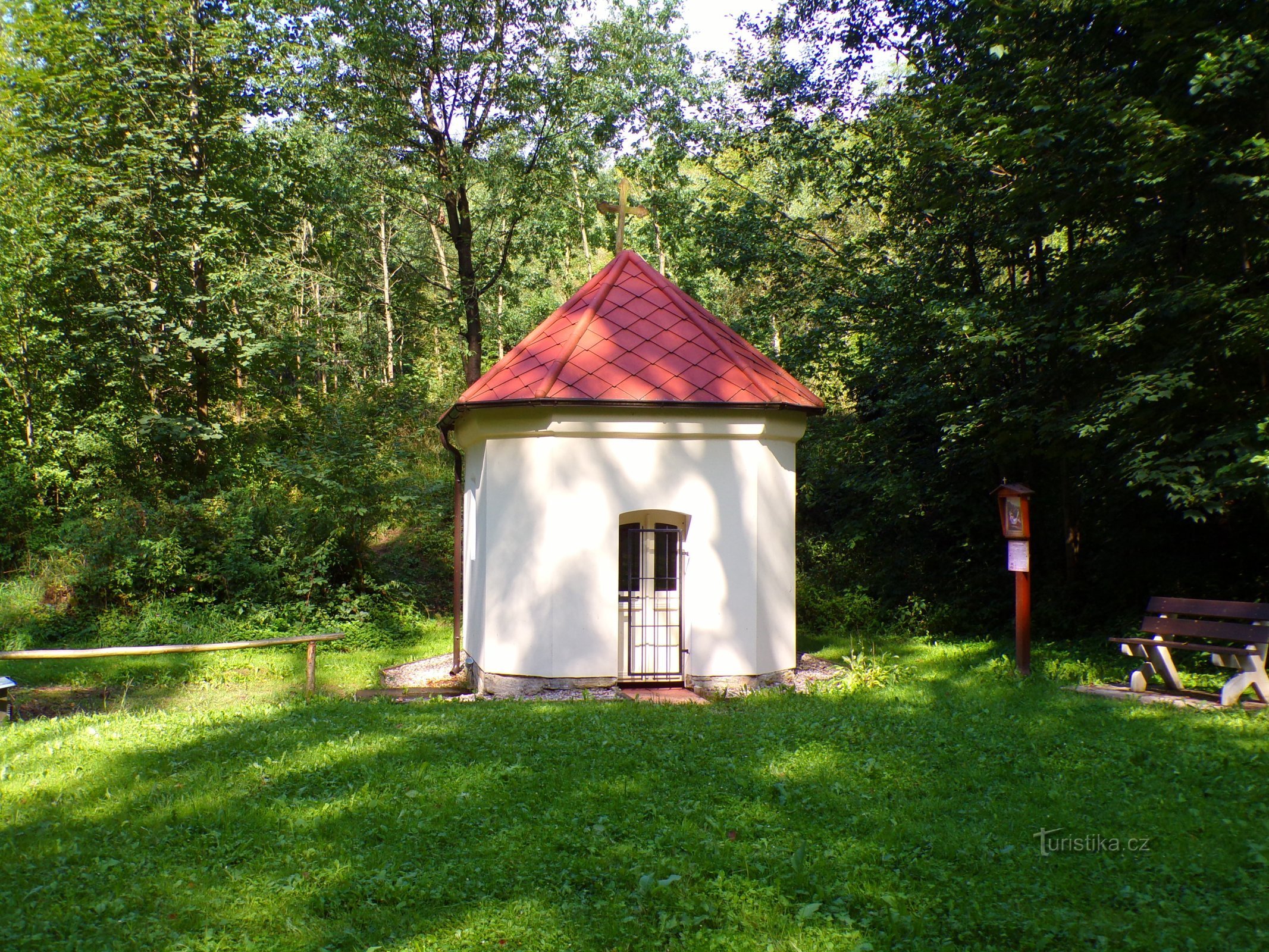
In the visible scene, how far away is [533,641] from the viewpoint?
9695 millimetres

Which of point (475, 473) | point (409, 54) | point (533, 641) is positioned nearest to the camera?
point (533, 641)

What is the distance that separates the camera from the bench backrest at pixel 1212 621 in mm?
7129

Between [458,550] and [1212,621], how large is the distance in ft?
28.9

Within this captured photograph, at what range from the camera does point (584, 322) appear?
34.6 ft

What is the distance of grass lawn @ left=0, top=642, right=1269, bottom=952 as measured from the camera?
3762mm

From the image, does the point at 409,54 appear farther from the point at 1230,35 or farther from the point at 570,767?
the point at 570,767

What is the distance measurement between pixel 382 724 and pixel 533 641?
8.68ft

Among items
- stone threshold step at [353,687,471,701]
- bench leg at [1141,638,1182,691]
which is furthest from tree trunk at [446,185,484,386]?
bench leg at [1141,638,1182,691]

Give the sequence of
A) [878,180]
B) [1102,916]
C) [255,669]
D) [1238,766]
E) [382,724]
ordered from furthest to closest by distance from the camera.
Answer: [878,180] → [255,669] → [382,724] → [1238,766] → [1102,916]

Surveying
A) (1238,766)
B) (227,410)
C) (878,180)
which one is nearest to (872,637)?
(878,180)

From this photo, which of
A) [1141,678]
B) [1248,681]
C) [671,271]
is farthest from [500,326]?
[1248,681]

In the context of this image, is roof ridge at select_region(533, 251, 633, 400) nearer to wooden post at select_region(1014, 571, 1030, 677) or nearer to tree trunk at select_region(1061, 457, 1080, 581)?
wooden post at select_region(1014, 571, 1030, 677)

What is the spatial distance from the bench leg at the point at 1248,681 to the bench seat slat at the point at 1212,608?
38cm

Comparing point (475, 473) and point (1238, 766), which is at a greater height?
point (475, 473)
